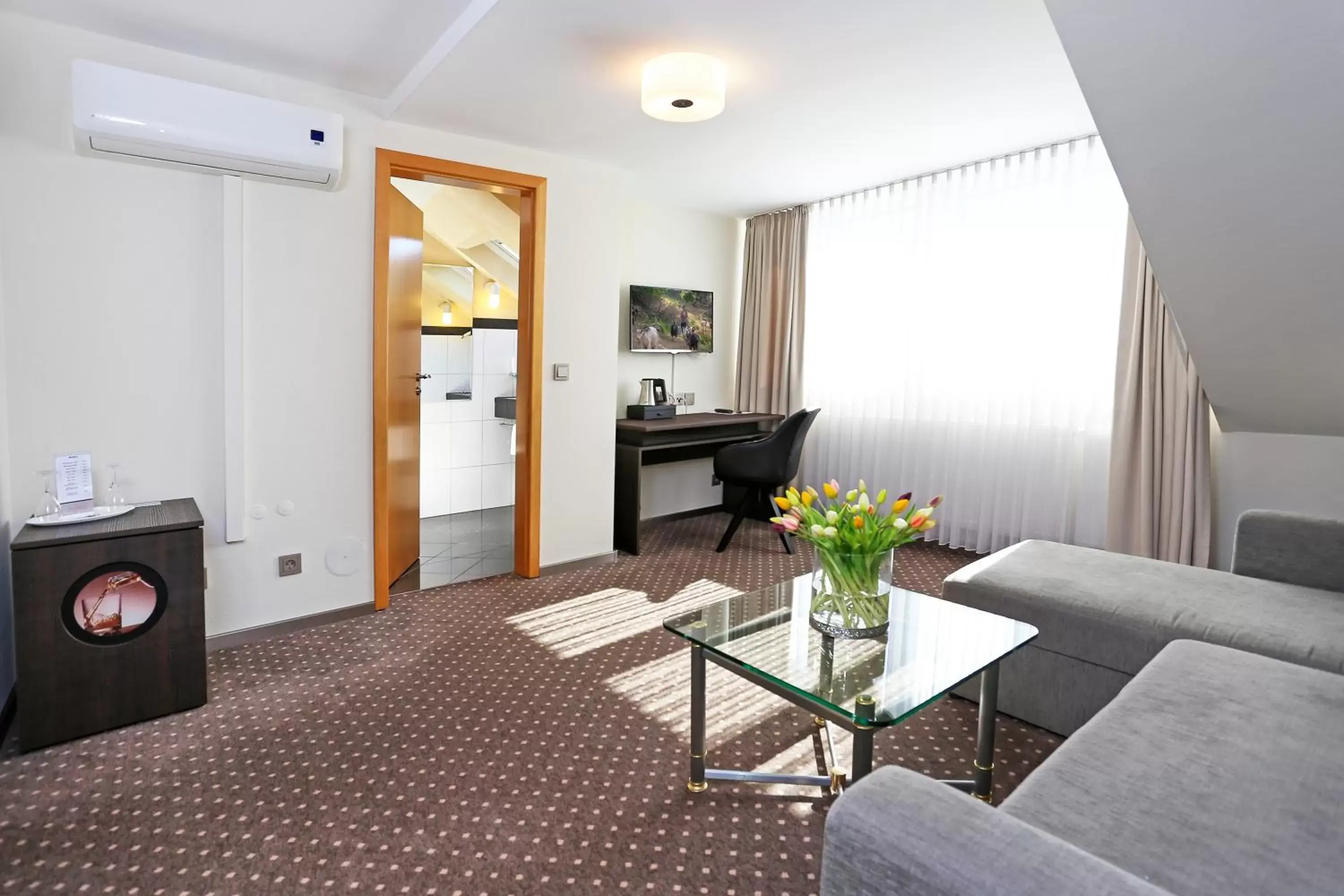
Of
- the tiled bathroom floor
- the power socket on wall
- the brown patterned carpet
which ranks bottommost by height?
the brown patterned carpet

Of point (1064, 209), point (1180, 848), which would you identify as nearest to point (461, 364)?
point (1064, 209)

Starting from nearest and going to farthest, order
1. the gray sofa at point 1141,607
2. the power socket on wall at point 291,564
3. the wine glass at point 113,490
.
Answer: the gray sofa at point 1141,607, the wine glass at point 113,490, the power socket on wall at point 291,564

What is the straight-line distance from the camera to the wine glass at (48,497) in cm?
237

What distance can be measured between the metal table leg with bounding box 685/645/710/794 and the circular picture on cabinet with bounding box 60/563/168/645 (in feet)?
5.63

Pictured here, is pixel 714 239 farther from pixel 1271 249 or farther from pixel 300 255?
pixel 1271 249

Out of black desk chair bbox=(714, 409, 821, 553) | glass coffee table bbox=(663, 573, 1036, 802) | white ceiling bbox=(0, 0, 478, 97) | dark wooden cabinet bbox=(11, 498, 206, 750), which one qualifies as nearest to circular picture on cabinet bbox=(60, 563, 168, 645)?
dark wooden cabinet bbox=(11, 498, 206, 750)

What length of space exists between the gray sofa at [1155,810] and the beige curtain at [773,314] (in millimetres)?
3509

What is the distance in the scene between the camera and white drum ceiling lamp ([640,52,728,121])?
246cm

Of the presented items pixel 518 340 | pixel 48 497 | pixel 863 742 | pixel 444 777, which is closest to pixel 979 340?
pixel 518 340

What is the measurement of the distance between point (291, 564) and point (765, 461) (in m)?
2.56

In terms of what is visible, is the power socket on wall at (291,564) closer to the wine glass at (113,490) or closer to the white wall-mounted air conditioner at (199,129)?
the wine glass at (113,490)

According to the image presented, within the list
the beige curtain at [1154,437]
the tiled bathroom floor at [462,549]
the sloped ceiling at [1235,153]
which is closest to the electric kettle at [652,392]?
the tiled bathroom floor at [462,549]

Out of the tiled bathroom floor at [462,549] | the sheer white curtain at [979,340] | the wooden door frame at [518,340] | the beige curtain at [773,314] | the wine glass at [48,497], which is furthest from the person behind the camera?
the beige curtain at [773,314]

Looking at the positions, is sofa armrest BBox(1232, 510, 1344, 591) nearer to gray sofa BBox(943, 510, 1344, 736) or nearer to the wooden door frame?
gray sofa BBox(943, 510, 1344, 736)
